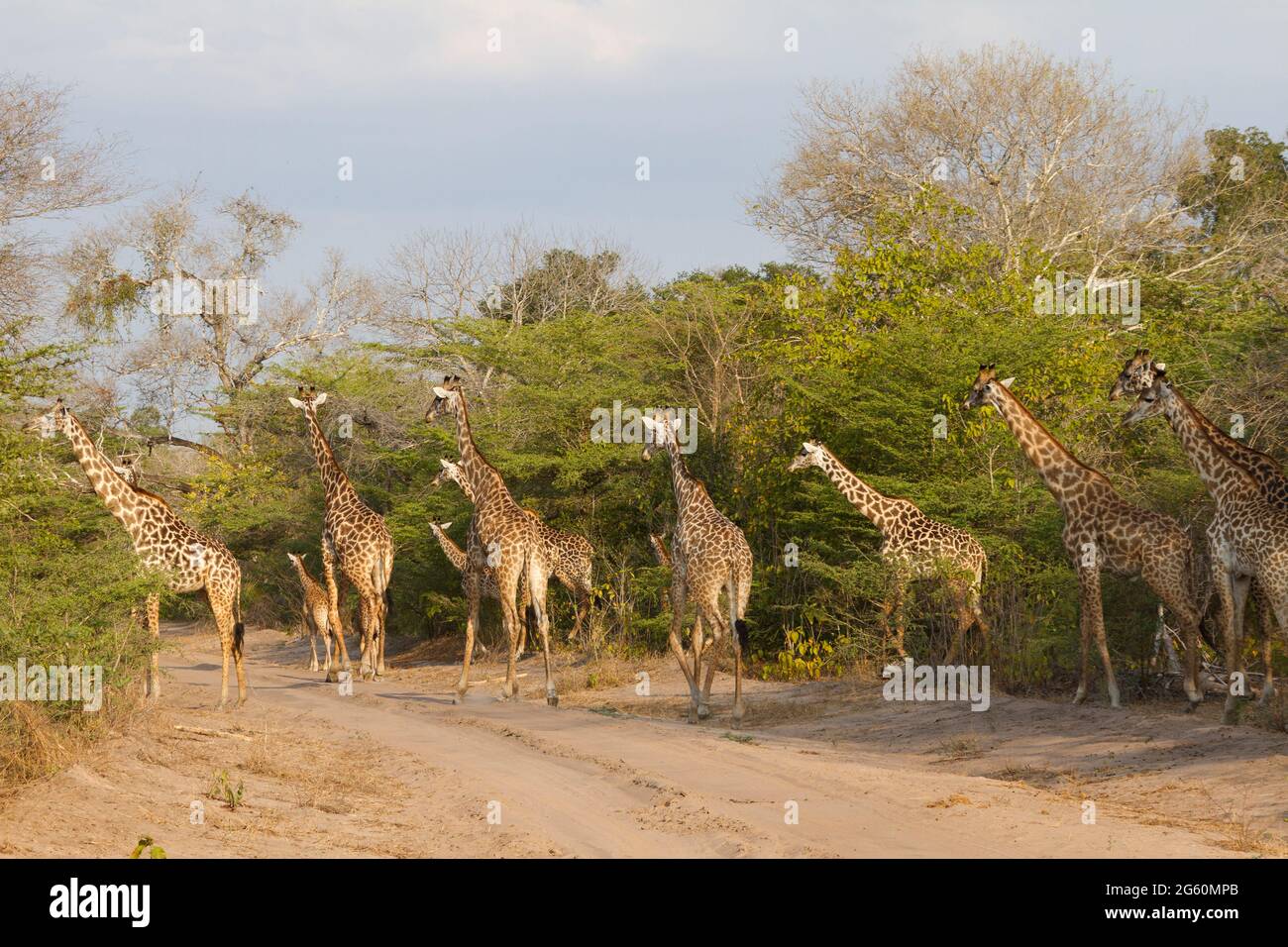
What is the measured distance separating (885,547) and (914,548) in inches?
14.7

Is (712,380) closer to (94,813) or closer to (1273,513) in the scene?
(1273,513)

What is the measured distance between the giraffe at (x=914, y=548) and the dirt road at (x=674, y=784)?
3.95 feet

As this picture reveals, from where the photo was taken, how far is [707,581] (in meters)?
13.6

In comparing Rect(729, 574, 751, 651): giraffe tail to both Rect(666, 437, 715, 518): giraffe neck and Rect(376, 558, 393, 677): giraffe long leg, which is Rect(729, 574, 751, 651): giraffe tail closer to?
Rect(666, 437, 715, 518): giraffe neck

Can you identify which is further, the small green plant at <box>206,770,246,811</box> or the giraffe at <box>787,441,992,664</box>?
the giraffe at <box>787,441,992,664</box>

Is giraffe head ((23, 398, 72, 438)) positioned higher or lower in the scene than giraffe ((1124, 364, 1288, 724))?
higher

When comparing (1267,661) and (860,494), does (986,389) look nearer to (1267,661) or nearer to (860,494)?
(860,494)

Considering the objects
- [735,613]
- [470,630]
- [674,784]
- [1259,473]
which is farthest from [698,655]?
[1259,473]

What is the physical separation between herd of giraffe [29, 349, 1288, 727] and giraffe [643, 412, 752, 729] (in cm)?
2

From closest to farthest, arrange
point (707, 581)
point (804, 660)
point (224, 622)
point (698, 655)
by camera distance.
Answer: point (707, 581)
point (698, 655)
point (224, 622)
point (804, 660)

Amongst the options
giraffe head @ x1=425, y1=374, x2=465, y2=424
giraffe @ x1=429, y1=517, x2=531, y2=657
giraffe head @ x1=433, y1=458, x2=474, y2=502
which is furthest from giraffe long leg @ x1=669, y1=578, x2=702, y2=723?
giraffe head @ x1=425, y1=374, x2=465, y2=424

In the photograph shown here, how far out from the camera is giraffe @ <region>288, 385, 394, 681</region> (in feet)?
59.5
